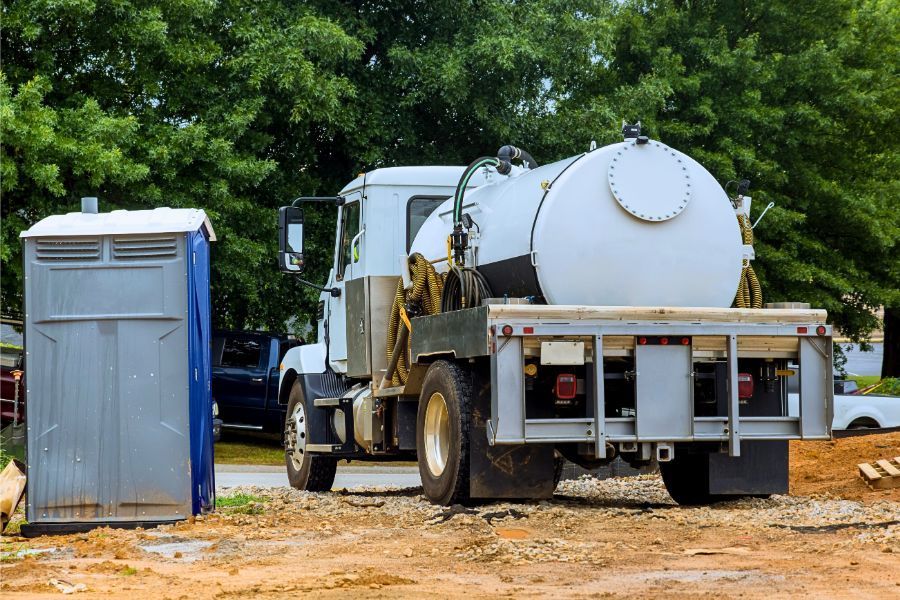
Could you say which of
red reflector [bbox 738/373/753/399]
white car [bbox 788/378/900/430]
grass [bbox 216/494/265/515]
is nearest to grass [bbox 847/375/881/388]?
white car [bbox 788/378/900/430]

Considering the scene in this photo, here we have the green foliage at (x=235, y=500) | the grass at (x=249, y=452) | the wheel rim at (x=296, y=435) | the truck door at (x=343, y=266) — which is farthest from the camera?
the grass at (x=249, y=452)

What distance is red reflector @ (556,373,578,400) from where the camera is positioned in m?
10.2

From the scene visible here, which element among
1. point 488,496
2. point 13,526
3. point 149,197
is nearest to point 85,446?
point 13,526

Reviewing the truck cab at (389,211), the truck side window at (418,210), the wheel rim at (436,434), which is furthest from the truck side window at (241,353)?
the wheel rim at (436,434)

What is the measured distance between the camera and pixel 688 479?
1173 centimetres

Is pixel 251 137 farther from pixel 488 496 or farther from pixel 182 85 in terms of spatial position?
pixel 488 496

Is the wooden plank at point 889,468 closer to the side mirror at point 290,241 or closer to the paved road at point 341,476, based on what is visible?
the paved road at point 341,476

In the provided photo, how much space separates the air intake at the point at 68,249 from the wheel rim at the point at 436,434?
2926mm

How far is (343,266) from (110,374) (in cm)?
457

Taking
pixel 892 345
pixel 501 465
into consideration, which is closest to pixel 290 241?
pixel 501 465

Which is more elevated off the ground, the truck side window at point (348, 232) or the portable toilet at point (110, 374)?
the truck side window at point (348, 232)

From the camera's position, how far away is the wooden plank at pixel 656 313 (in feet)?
32.8

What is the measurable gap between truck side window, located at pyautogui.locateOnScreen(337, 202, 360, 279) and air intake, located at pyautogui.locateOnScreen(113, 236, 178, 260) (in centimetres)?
380

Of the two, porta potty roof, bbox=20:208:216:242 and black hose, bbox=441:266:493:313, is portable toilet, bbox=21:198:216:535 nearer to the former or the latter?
porta potty roof, bbox=20:208:216:242
